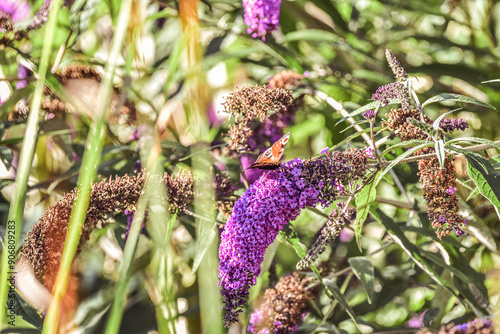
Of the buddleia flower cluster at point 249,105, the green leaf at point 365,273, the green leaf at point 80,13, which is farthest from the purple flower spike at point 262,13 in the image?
the green leaf at point 365,273

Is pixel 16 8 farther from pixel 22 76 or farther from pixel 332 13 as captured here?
pixel 332 13

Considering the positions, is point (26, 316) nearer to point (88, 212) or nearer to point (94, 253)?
point (88, 212)

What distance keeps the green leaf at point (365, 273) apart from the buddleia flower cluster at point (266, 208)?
250mm

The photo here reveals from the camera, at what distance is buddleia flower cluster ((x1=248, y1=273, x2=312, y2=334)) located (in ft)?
3.06

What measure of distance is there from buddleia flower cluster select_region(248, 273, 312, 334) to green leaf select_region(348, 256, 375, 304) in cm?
11

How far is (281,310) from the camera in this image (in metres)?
0.95

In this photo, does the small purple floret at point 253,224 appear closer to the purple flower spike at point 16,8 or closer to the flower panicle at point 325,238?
the flower panicle at point 325,238

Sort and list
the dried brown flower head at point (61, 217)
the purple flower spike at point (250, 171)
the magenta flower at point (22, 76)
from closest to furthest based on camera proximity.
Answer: the dried brown flower head at point (61, 217) → the purple flower spike at point (250, 171) → the magenta flower at point (22, 76)

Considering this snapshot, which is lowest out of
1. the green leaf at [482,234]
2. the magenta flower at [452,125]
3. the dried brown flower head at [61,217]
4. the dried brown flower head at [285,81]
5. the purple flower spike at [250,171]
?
the green leaf at [482,234]

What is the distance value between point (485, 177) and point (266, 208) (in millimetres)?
312

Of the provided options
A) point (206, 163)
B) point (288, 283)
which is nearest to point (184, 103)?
point (206, 163)

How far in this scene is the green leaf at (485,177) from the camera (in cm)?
68

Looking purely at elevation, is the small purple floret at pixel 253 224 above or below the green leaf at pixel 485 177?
above

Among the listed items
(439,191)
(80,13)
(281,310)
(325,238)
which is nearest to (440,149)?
(439,191)
